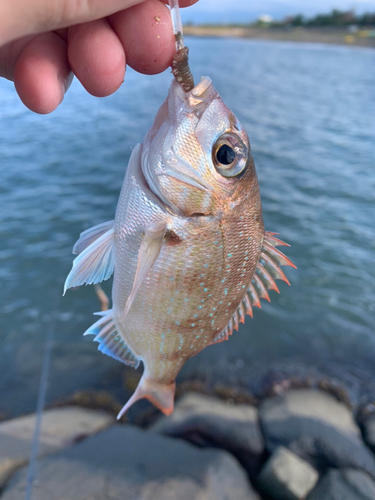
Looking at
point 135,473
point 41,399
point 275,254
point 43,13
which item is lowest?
point 41,399

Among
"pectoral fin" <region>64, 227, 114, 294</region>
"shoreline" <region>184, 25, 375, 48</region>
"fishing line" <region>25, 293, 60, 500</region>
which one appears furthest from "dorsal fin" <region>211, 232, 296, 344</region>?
"shoreline" <region>184, 25, 375, 48</region>

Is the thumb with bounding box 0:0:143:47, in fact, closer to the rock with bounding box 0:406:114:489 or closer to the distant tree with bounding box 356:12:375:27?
the rock with bounding box 0:406:114:489

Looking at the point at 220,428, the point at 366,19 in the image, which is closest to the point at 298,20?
the point at 366,19

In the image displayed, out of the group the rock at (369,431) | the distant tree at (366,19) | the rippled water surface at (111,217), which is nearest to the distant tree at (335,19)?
the distant tree at (366,19)

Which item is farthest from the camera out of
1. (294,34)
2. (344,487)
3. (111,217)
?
(294,34)

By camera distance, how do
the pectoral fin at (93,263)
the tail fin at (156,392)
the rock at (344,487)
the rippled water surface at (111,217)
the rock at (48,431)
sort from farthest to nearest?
the rippled water surface at (111,217)
the rock at (48,431)
the rock at (344,487)
the tail fin at (156,392)
the pectoral fin at (93,263)

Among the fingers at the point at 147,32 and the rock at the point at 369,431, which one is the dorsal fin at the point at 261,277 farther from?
the rock at the point at 369,431

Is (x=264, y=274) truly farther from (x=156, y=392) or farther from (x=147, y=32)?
(x=147, y=32)
